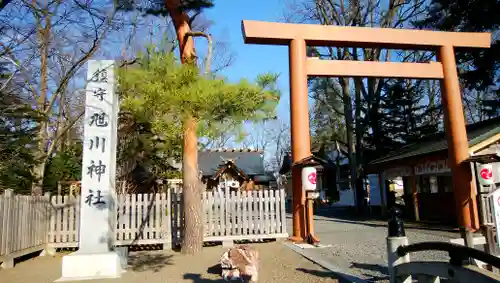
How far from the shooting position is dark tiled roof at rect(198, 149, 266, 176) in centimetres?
3139

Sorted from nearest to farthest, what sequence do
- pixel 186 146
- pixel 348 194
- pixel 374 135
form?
pixel 186 146 → pixel 374 135 → pixel 348 194

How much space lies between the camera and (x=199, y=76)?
5.61 m

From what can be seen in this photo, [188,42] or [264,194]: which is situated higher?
[188,42]

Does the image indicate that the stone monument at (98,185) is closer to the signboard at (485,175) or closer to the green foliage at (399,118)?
the signboard at (485,175)

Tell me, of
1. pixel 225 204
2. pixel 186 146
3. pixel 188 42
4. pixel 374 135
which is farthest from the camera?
pixel 374 135

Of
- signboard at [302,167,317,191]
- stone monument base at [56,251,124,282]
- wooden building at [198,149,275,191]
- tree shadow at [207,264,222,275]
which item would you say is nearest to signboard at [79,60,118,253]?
stone monument base at [56,251,124,282]

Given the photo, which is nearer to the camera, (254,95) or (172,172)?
(254,95)

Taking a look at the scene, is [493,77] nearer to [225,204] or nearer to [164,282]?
[225,204]

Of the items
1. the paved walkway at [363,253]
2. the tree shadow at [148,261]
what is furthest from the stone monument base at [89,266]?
the paved walkway at [363,253]

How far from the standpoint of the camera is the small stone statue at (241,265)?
5.89m

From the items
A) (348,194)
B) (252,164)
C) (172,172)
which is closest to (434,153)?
(172,172)

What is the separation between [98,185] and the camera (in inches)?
290

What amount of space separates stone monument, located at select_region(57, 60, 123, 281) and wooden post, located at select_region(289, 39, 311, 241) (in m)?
4.05

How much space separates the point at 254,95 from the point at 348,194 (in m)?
27.5
